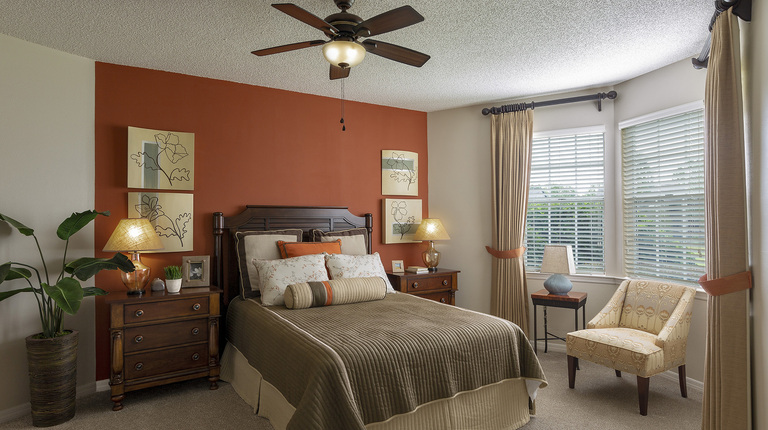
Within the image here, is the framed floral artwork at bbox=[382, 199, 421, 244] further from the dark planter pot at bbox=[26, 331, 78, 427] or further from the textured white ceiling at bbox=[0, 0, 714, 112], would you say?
the dark planter pot at bbox=[26, 331, 78, 427]

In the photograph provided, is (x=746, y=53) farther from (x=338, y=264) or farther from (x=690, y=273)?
(x=338, y=264)

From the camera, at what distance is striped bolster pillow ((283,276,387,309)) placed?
314cm

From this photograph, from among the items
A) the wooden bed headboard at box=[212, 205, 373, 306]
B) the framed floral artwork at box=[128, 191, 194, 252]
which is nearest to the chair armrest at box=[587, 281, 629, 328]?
the wooden bed headboard at box=[212, 205, 373, 306]

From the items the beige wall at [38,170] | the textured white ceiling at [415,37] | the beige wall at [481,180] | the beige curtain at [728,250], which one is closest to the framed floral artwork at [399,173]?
the beige wall at [481,180]

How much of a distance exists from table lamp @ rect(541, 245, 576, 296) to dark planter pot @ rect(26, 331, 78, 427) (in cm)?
392

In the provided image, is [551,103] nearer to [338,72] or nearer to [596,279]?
[596,279]

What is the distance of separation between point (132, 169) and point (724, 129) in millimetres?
4111

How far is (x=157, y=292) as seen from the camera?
11.1 feet

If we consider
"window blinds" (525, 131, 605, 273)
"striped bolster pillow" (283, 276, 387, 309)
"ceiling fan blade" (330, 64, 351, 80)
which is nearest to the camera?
"ceiling fan blade" (330, 64, 351, 80)

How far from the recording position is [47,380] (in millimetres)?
2812

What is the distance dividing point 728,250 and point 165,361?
3.74 metres

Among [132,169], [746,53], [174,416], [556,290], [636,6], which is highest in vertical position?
[636,6]

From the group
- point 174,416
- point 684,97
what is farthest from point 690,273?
point 174,416

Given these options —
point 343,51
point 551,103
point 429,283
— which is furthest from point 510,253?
point 343,51
